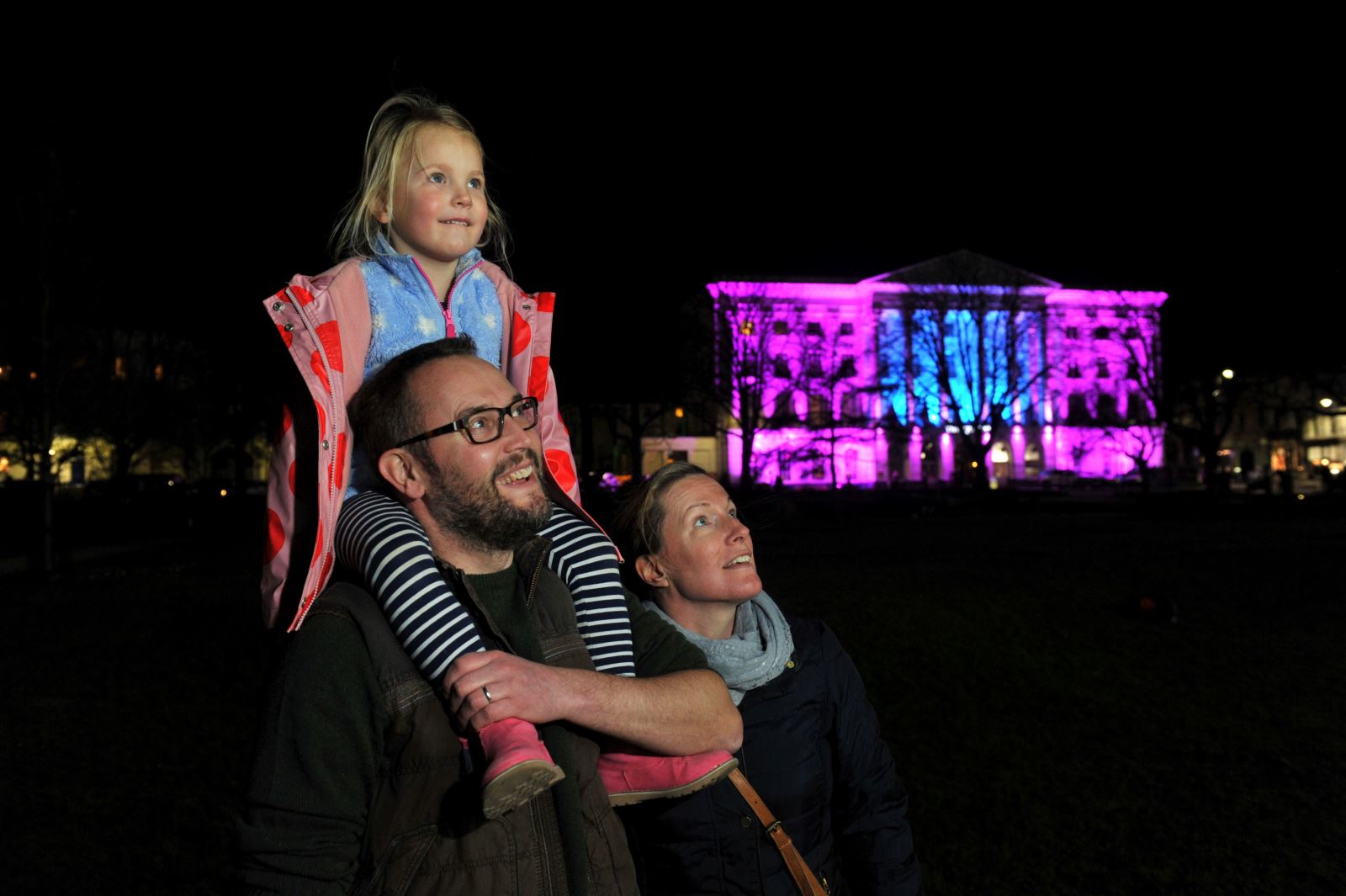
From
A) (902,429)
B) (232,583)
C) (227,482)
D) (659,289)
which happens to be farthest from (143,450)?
(232,583)

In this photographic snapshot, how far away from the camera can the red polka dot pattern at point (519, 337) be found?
3365 mm

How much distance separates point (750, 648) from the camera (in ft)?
11.8

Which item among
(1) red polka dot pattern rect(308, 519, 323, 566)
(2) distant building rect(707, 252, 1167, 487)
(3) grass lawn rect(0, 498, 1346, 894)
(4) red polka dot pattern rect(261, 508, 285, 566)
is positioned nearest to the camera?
(1) red polka dot pattern rect(308, 519, 323, 566)

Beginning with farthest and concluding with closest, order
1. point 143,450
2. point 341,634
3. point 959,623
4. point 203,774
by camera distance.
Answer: point 143,450
point 959,623
point 203,774
point 341,634

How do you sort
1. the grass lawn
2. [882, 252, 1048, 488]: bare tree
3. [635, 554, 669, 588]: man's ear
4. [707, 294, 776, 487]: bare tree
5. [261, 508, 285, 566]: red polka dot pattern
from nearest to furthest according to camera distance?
[261, 508, 285, 566]: red polka dot pattern < [635, 554, 669, 588]: man's ear < the grass lawn < [707, 294, 776, 487]: bare tree < [882, 252, 1048, 488]: bare tree

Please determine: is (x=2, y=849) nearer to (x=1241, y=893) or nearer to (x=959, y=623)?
(x=1241, y=893)

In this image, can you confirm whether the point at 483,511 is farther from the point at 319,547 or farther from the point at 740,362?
the point at 740,362

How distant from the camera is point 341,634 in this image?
217 centimetres

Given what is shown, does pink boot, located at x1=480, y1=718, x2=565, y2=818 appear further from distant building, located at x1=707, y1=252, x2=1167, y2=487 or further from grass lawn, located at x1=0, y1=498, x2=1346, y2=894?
distant building, located at x1=707, y1=252, x2=1167, y2=487

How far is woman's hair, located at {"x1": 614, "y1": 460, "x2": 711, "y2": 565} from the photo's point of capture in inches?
143

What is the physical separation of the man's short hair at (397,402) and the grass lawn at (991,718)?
5.72 feet

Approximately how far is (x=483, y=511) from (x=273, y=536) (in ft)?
2.13

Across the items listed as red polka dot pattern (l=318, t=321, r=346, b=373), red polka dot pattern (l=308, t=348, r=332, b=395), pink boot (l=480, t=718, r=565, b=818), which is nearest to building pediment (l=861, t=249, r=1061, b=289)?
red polka dot pattern (l=318, t=321, r=346, b=373)

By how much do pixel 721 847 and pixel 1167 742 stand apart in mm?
7076
